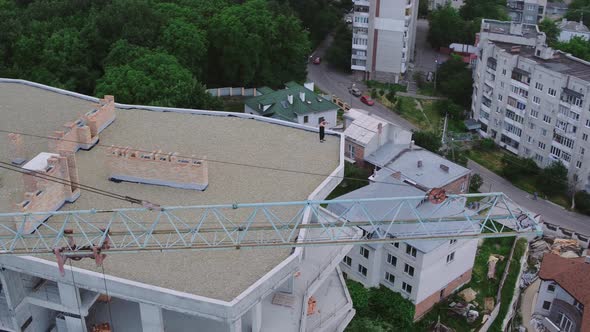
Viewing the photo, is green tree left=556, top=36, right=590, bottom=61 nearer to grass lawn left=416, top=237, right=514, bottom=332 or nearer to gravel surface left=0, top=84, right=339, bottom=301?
grass lawn left=416, top=237, right=514, bottom=332

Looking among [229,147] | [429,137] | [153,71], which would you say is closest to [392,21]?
[429,137]

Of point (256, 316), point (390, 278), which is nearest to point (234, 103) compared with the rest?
point (390, 278)

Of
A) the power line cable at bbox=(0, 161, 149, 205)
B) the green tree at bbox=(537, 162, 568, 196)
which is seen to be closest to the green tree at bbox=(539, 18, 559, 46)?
the green tree at bbox=(537, 162, 568, 196)

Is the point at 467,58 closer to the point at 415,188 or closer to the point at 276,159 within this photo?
the point at 415,188

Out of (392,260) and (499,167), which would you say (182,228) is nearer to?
(392,260)

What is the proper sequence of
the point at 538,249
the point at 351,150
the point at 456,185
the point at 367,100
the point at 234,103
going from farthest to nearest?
the point at 367,100, the point at 234,103, the point at 351,150, the point at 538,249, the point at 456,185

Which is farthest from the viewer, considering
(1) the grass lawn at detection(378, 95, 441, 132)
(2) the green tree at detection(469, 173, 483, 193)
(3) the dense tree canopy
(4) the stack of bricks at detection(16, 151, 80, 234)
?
(1) the grass lawn at detection(378, 95, 441, 132)
